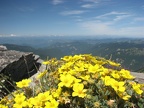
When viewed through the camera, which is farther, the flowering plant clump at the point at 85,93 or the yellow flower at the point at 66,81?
the yellow flower at the point at 66,81

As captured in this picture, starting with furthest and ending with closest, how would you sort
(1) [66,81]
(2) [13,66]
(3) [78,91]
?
(2) [13,66] < (1) [66,81] < (3) [78,91]

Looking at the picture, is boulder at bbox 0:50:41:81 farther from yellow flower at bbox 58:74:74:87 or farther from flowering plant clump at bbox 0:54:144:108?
yellow flower at bbox 58:74:74:87

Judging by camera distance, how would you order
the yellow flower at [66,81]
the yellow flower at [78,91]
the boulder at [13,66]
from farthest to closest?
1. the boulder at [13,66]
2. the yellow flower at [66,81]
3. the yellow flower at [78,91]

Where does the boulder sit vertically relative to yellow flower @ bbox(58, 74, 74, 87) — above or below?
below

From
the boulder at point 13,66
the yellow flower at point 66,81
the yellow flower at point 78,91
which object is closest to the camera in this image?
the yellow flower at point 78,91

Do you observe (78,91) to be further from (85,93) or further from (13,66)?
(13,66)

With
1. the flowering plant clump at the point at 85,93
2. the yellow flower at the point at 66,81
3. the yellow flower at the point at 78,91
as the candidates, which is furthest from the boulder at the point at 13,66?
the yellow flower at the point at 78,91

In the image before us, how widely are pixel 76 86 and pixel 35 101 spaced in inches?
26.2

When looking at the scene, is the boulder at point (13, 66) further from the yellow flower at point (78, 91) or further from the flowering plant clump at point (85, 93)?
the yellow flower at point (78, 91)

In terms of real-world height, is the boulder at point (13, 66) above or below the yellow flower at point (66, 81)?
below

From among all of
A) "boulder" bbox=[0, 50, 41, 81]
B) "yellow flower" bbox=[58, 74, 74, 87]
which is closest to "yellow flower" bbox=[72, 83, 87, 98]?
"yellow flower" bbox=[58, 74, 74, 87]

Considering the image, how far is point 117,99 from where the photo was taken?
340cm

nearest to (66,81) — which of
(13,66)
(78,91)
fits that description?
(78,91)

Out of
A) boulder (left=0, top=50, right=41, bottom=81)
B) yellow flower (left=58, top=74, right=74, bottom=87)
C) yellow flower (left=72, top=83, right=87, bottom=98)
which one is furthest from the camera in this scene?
boulder (left=0, top=50, right=41, bottom=81)
